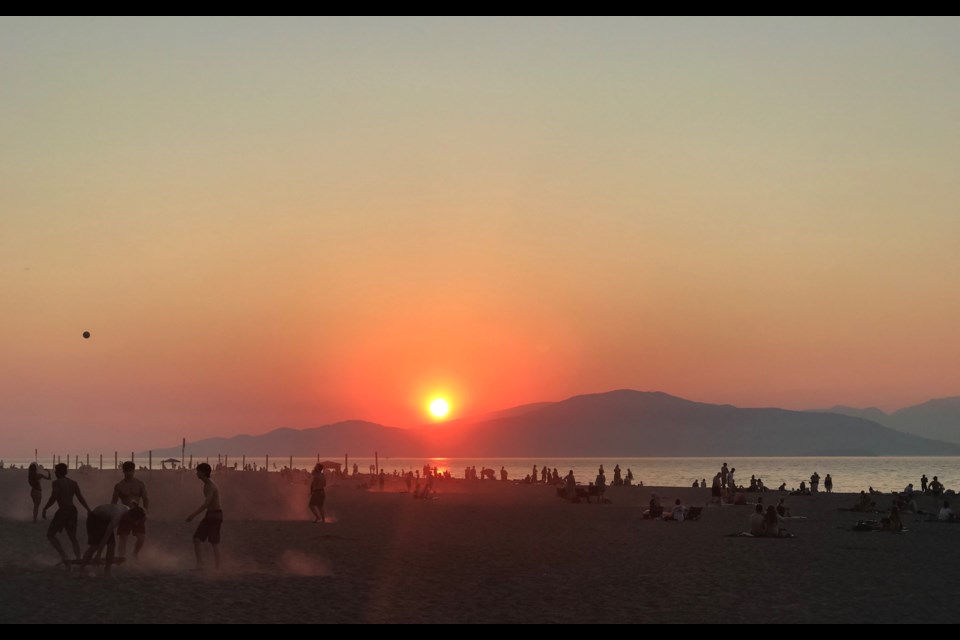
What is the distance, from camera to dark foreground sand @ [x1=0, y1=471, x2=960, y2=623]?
46.4 ft

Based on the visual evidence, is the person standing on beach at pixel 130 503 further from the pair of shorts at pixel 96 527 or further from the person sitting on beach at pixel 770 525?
the person sitting on beach at pixel 770 525

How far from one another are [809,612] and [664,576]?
14.4ft

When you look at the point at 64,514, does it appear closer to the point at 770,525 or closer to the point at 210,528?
the point at 210,528

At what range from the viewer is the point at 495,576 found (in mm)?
18453

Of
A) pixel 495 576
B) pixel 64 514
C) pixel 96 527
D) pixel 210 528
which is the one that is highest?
pixel 64 514

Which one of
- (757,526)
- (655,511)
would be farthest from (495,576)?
(655,511)

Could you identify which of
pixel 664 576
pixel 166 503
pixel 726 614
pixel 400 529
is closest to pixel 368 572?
pixel 664 576

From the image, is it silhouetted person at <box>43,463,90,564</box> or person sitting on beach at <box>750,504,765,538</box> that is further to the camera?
person sitting on beach at <box>750,504,765,538</box>

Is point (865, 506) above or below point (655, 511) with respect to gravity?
below

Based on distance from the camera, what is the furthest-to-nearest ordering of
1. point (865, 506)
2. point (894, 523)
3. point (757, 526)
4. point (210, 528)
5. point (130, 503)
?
point (865, 506) < point (894, 523) < point (757, 526) < point (130, 503) < point (210, 528)

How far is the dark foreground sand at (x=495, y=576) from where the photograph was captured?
14.1m

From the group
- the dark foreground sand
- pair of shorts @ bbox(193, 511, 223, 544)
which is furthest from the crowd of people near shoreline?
the dark foreground sand

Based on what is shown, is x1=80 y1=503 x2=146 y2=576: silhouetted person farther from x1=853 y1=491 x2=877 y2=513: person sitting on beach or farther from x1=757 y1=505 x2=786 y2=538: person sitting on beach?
x1=853 y1=491 x2=877 y2=513: person sitting on beach
